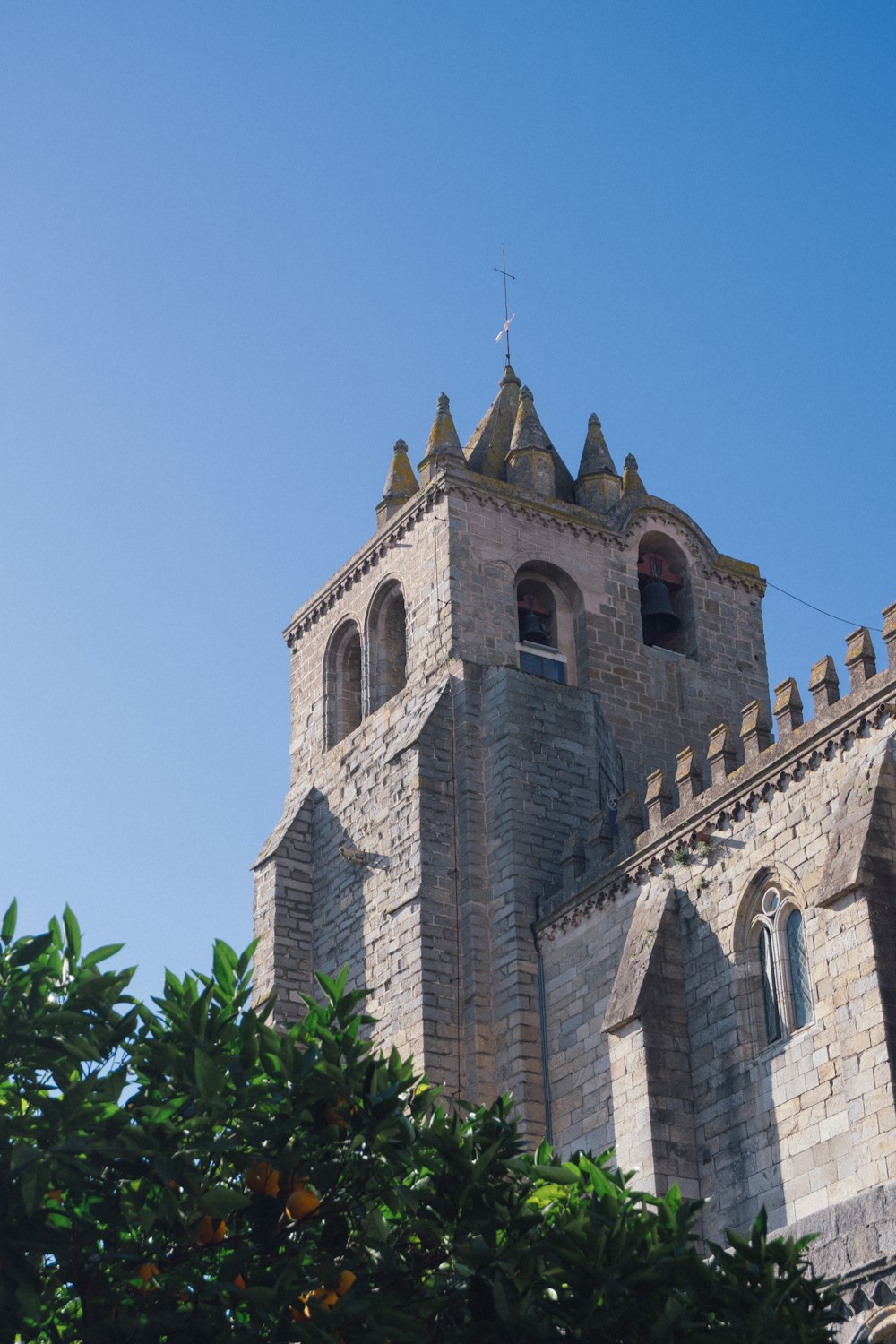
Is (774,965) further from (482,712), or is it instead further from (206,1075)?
(206,1075)

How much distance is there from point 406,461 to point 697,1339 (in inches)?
903

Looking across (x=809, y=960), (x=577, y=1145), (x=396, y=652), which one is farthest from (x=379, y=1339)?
(x=396, y=652)

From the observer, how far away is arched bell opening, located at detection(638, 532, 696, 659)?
30922mm

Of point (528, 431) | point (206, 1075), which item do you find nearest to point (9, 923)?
point (206, 1075)

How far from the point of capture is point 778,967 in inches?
864

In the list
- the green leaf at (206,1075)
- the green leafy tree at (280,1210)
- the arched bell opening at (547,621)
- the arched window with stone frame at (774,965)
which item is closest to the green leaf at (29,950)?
the green leafy tree at (280,1210)

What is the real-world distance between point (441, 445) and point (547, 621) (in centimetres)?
351

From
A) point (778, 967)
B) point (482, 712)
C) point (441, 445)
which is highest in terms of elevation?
point (441, 445)

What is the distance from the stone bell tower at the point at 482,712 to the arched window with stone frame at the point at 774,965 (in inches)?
127

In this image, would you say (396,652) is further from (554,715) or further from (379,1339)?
(379,1339)

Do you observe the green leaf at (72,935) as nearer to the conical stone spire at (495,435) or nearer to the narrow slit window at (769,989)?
the narrow slit window at (769,989)

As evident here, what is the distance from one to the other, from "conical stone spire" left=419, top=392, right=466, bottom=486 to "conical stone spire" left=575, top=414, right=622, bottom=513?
7.91 ft

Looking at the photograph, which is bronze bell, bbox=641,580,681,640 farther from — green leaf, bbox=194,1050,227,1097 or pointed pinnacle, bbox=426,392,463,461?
green leaf, bbox=194,1050,227,1097

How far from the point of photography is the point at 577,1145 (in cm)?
2397
